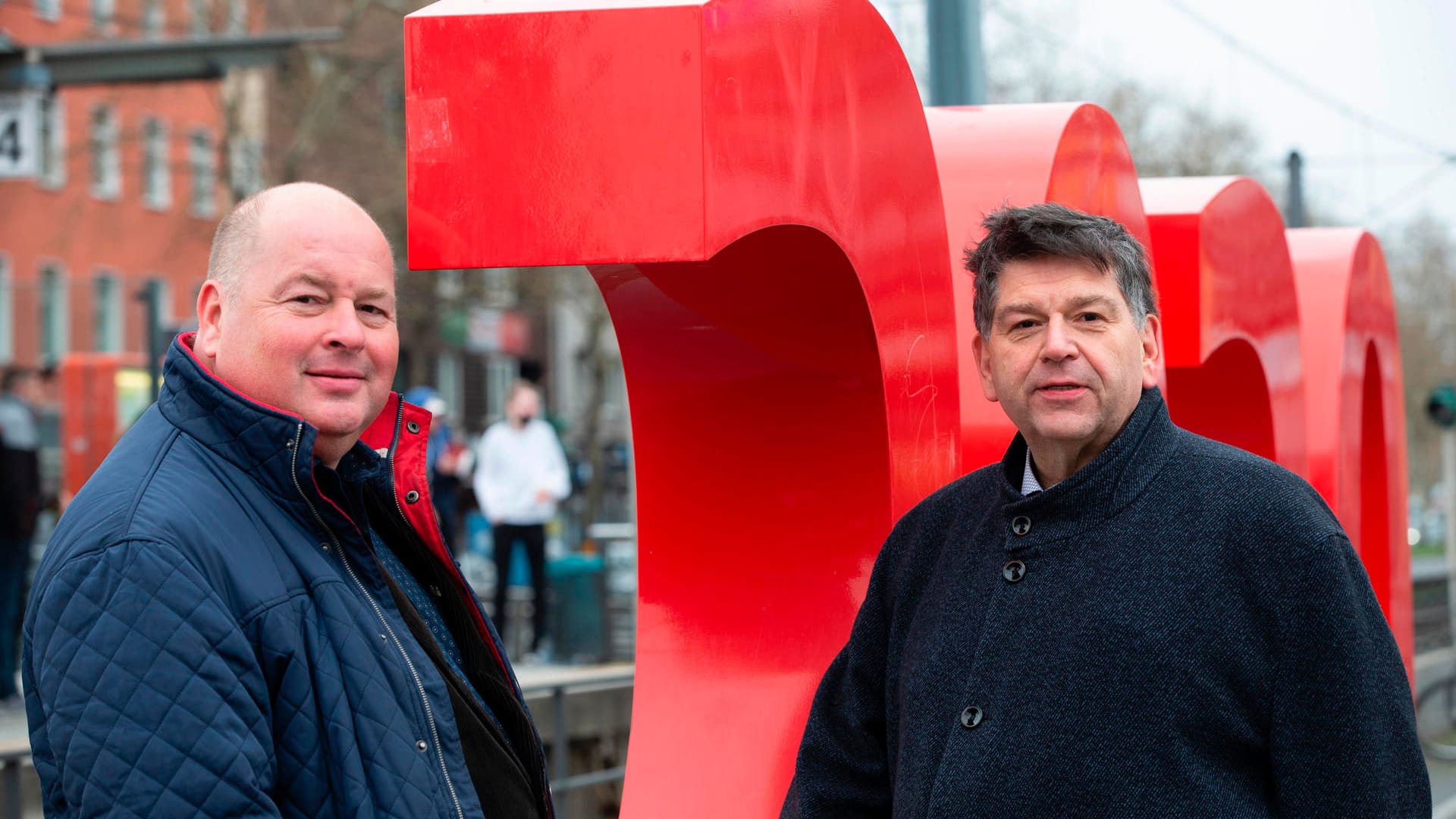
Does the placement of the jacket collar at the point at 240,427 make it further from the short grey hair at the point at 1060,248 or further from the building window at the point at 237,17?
the building window at the point at 237,17

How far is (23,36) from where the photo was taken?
96.8 feet

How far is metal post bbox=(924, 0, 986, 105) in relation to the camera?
254 inches

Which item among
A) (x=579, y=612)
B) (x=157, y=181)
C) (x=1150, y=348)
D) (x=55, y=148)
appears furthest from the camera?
(x=157, y=181)

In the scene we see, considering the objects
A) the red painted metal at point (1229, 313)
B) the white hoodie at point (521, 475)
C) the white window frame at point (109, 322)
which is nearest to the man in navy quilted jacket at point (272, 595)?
the red painted metal at point (1229, 313)

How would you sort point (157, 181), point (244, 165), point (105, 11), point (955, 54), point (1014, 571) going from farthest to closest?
point (157, 181) → point (105, 11) → point (244, 165) → point (955, 54) → point (1014, 571)

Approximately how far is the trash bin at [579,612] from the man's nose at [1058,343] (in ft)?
30.9

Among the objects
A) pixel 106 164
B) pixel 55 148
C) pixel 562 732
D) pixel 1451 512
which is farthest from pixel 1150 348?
pixel 106 164

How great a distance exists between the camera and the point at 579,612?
39.7 ft

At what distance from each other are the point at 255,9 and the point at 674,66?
923 inches

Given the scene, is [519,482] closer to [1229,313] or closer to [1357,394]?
[1357,394]

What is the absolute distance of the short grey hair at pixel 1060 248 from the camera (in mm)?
2779

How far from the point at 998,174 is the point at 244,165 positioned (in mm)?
22606

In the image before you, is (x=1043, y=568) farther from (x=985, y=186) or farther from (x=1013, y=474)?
(x=985, y=186)

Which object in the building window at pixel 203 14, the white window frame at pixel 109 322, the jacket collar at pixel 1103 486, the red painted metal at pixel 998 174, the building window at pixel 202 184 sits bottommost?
the jacket collar at pixel 1103 486
